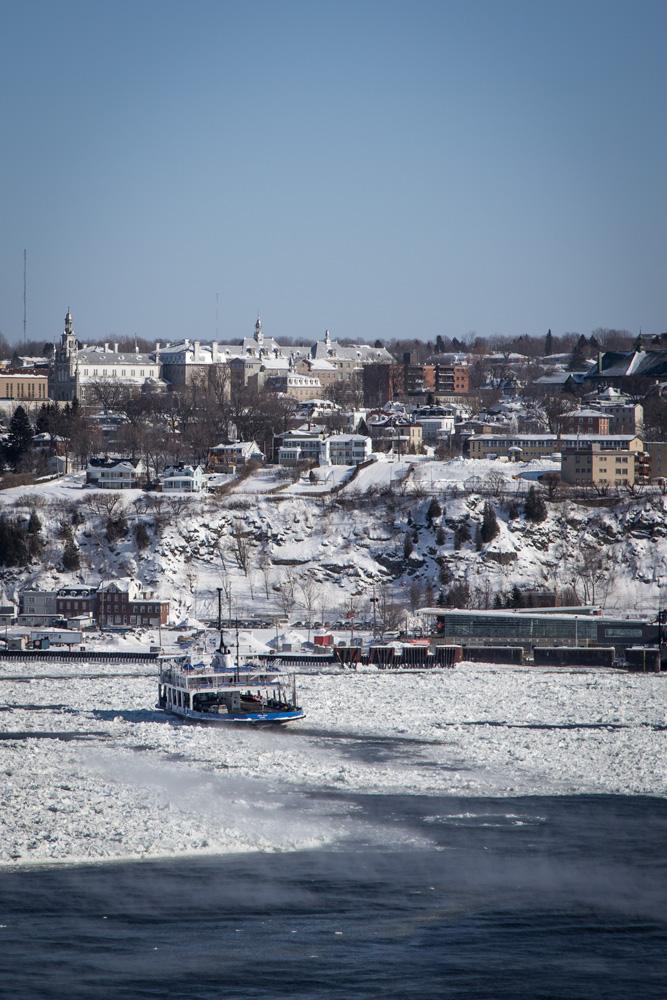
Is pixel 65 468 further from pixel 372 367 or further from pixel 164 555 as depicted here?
pixel 372 367

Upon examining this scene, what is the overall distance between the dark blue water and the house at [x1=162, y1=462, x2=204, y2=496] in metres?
54.8

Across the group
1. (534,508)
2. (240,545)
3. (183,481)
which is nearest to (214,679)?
(240,545)

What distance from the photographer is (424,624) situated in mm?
63562

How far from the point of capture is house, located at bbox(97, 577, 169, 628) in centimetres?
6506

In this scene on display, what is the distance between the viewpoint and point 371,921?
69.0ft

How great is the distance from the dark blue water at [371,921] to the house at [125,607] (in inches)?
1571

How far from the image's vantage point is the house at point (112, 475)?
81500 millimetres

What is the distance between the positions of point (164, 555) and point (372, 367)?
71620 mm

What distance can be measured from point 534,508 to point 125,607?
25158mm

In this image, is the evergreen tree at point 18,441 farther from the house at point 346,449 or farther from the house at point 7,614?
the house at point 7,614

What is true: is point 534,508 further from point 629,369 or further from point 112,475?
point 629,369

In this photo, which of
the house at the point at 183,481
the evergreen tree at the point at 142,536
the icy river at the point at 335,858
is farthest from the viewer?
the house at the point at 183,481

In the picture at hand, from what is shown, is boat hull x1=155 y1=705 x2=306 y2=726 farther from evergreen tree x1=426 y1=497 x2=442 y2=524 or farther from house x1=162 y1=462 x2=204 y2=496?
house x1=162 y1=462 x2=204 y2=496

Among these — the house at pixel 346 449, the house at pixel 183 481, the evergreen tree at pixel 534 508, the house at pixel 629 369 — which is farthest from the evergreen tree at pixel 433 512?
the house at pixel 629 369
